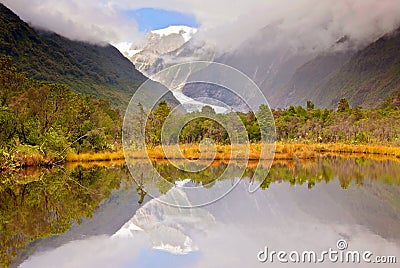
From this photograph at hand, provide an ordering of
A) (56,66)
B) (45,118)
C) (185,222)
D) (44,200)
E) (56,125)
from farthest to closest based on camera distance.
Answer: (56,66) → (56,125) → (45,118) → (44,200) → (185,222)

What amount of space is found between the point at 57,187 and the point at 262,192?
530 cm

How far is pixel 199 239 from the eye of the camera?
280 inches

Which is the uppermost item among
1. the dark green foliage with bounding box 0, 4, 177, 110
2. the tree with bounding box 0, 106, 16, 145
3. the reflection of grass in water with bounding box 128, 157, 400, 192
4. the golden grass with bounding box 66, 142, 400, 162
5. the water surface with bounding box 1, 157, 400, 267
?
the dark green foliage with bounding box 0, 4, 177, 110

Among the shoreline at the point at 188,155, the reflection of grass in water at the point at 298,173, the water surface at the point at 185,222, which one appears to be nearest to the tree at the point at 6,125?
the shoreline at the point at 188,155

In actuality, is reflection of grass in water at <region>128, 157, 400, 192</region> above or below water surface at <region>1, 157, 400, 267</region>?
above

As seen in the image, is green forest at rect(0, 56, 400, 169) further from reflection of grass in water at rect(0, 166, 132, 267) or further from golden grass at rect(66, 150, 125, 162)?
reflection of grass in water at rect(0, 166, 132, 267)

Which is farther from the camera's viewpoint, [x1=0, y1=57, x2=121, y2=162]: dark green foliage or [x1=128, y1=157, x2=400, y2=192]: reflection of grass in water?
[x1=0, y1=57, x2=121, y2=162]: dark green foliage

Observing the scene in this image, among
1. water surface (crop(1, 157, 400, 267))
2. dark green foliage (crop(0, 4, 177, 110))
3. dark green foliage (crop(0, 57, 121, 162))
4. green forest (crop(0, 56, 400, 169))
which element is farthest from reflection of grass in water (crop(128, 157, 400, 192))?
dark green foliage (crop(0, 4, 177, 110))

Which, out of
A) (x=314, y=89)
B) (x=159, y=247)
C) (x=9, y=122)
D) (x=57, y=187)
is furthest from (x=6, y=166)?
(x=314, y=89)

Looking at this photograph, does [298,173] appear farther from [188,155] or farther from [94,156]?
[94,156]

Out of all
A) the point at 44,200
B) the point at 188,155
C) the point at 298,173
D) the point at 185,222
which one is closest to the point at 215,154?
the point at 188,155

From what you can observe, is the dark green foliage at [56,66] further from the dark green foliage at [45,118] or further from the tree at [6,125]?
the tree at [6,125]

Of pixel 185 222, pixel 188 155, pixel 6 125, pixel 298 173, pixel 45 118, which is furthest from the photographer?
pixel 45 118

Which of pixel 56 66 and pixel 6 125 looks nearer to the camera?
pixel 6 125
